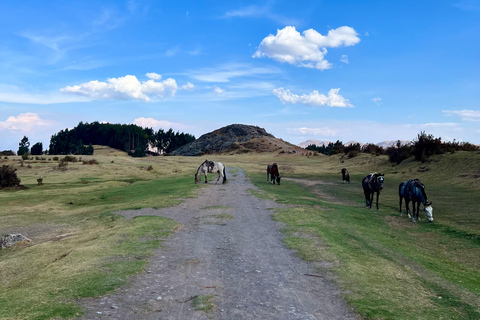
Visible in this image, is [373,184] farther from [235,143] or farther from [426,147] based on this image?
[235,143]

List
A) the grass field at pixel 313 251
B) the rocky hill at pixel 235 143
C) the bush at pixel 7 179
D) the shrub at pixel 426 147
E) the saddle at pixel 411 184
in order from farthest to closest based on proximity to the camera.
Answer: the rocky hill at pixel 235 143 → the shrub at pixel 426 147 → the bush at pixel 7 179 → the saddle at pixel 411 184 → the grass field at pixel 313 251

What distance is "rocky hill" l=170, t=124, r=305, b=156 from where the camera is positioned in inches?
5468

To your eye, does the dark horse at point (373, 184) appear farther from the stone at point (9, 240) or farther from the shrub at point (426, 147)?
the shrub at point (426, 147)

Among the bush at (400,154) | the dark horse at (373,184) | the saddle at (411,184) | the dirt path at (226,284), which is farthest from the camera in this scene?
the bush at (400,154)

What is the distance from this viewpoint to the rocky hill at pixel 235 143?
139 meters

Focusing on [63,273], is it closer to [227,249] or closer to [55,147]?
[227,249]

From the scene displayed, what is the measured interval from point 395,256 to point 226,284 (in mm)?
6530

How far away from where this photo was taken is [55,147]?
134 meters

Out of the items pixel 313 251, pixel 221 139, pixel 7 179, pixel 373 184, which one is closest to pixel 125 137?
pixel 221 139

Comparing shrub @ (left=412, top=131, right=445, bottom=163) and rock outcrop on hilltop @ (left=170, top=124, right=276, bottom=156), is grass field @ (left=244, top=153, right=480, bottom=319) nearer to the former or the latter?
shrub @ (left=412, top=131, right=445, bottom=163)

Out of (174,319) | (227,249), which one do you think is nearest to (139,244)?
(227,249)

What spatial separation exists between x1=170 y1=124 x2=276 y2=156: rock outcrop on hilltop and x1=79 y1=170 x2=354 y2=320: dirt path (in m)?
134

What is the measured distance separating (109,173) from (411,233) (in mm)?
42120

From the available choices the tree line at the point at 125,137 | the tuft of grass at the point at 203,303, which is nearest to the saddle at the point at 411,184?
the tuft of grass at the point at 203,303
